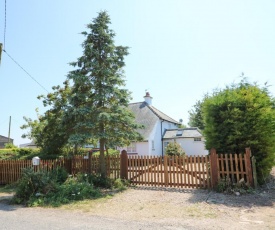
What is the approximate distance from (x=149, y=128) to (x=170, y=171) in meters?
13.6

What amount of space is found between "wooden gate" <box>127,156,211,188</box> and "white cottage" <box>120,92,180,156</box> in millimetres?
10600

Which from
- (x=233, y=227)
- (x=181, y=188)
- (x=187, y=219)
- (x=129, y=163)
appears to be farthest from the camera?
(x=129, y=163)

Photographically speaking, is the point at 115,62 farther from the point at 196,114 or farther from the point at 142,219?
the point at 196,114

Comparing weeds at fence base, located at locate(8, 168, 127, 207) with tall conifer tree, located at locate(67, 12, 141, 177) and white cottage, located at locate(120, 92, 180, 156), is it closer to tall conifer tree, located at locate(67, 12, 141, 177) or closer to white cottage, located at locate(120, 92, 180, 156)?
tall conifer tree, located at locate(67, 12, 141, 177)

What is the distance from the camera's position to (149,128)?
2428cm

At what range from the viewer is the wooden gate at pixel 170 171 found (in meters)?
10.0

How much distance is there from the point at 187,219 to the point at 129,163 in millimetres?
5665

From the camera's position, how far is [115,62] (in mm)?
12008

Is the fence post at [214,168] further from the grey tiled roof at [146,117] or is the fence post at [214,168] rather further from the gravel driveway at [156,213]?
the grey tiled roof at [146,117]

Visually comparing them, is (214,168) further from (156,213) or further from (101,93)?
(101,93)

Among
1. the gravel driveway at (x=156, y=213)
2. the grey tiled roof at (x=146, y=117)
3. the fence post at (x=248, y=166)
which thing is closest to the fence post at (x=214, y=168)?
the gravel driveway at (x=156, y=213)

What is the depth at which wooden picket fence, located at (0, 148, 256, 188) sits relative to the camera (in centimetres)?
935

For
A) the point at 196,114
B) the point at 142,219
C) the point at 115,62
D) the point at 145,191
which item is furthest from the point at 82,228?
the point at 196,114

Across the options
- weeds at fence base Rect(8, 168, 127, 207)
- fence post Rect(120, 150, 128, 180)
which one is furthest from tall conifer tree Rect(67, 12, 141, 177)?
weeds at fence base Rect(8, 168, 127, 207)
